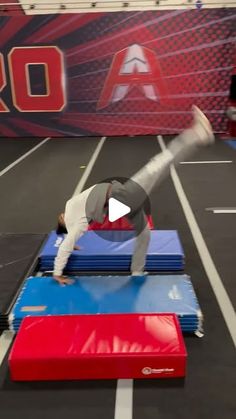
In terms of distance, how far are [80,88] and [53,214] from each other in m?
6.60

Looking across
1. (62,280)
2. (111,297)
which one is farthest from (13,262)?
(111,297)

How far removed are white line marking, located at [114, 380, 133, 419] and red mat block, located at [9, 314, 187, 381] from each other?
5cm

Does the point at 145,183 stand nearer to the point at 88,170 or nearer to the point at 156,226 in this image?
the point at 156,226

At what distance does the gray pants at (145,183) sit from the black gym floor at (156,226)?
0.58 metres

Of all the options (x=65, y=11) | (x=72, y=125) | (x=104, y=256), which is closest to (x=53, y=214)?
(x=104, y=256)

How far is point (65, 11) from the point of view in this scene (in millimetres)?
10672

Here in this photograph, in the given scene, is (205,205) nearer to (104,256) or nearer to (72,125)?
(104,256)

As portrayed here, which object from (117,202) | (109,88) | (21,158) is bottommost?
(21,158)

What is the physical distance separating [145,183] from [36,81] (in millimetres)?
8525

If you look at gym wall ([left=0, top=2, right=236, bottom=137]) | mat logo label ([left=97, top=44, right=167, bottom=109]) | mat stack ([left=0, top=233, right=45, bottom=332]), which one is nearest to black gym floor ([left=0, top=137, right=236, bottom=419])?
mat stack ([left=0, top=233, right=45, bottom=332])

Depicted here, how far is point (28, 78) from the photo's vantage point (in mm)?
11031

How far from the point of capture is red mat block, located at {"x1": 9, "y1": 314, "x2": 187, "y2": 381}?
2.42 metres

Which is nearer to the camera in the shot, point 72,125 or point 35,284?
point 35,284

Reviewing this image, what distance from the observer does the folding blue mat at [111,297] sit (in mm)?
2961
